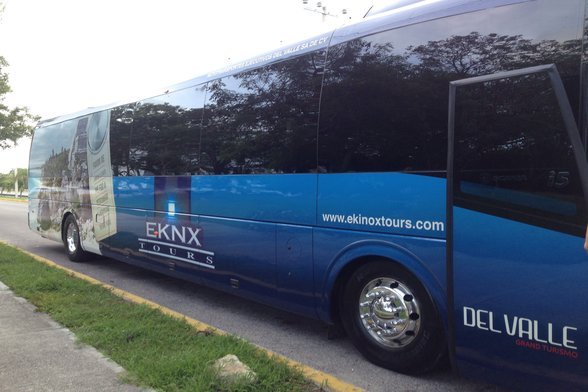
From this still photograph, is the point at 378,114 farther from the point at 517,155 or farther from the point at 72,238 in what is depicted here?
the point at 72,238

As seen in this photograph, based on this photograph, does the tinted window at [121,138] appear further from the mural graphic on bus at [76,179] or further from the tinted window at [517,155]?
the tinted window at [517,155]

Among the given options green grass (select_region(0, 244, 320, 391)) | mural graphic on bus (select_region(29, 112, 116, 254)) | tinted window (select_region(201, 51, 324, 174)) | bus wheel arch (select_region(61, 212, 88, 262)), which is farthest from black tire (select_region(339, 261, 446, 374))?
bus wheel arch (select_region(61, 212, 88, 262))

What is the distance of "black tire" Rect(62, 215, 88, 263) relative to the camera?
9.35 metres

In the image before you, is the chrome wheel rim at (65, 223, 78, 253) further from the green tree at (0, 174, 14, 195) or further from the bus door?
the green tree at (0, 174, 14, 195)

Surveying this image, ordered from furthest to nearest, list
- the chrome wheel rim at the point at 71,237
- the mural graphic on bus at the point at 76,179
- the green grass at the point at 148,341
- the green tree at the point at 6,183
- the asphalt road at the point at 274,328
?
1. the green tree at the point at 6,183
2. the chrome wheel rim at the point at 71,237
3. the mural graphic on bus at the point at 76,179
4. the asphalt road at the point at 274,328
5. the green grass at the point at 148,341

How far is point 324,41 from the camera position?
4.48 m

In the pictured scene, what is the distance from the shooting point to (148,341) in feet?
14.5

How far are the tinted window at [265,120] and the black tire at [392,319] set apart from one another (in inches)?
44.1

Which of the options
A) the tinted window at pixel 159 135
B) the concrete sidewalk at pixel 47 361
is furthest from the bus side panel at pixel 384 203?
the tinted window at pixel 159 135

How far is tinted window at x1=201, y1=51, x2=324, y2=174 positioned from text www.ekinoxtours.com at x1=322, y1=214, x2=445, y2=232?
1.71ft

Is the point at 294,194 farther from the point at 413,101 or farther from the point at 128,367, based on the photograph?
the point at 128,367

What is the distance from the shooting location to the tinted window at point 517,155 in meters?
2.79

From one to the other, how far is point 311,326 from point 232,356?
64.9 inches

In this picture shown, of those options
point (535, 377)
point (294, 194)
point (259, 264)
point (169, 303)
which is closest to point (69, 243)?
point (169, 303)
